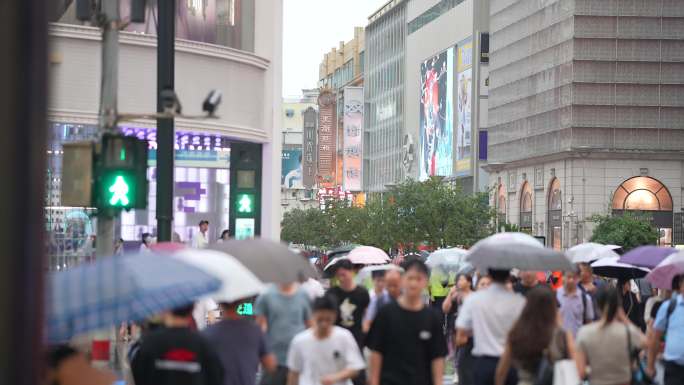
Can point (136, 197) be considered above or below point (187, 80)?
below

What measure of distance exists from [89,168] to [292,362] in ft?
15.7

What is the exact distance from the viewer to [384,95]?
168 metres

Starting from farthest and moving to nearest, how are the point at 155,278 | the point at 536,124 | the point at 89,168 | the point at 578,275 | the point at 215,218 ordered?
the point at 536,124 < the point at 215,218 < the point at 578,275 < the point at 89,168 < the point at 155,278

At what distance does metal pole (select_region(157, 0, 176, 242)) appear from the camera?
16.8 metres

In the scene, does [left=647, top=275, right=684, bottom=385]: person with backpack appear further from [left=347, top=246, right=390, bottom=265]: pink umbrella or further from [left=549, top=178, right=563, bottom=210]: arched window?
[left=549, top=178, right=563, bottom=210]: arched window

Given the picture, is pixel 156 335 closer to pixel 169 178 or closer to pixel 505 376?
pixel 505 376

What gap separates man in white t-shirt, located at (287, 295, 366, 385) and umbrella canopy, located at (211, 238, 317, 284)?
67 cm

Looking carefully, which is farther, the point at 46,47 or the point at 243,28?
the point at 243,28

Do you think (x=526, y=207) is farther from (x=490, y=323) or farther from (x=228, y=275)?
(x=228, y=275)

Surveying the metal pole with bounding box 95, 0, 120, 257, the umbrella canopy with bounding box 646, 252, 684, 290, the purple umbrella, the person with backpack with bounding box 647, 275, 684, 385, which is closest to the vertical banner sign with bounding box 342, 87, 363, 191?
the purple umbrella

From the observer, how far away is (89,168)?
1430 centimetres

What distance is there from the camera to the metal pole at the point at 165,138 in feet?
55.3

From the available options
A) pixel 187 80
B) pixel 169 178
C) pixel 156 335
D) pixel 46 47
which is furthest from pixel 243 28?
pixel 46 47

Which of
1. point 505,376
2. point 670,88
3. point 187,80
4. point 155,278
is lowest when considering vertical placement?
point 505,376
